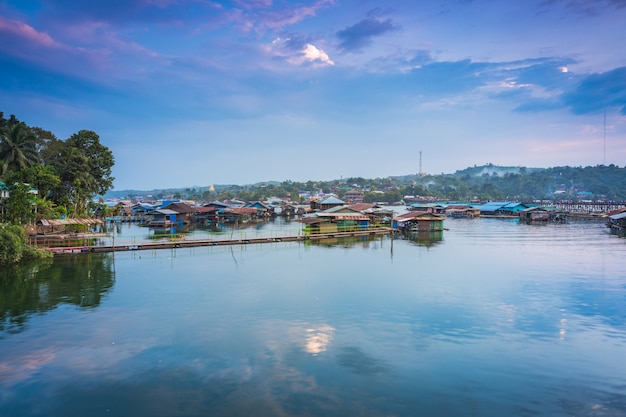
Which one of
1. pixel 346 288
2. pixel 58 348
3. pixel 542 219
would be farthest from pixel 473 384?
pixel 542 219

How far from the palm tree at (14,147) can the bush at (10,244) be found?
48.4ft

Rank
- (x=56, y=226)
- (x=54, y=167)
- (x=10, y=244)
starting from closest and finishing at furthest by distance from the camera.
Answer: (x=10, y=244), (x=56, y=226), (x=54, y=167)

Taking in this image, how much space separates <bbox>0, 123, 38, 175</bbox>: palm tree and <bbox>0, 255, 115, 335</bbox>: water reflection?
49.6ft

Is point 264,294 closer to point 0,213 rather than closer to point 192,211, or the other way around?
point 0,213

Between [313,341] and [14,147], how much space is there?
37587 millimetres

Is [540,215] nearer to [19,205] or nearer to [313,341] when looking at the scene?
[313,341]

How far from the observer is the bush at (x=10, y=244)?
24.0 m

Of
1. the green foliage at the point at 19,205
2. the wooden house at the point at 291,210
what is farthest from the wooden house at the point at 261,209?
the green foliage at the point at 19,205

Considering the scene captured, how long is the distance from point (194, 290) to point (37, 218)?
2054 cm

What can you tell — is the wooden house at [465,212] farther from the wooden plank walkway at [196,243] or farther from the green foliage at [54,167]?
Answer: the green foliage at [54,167]

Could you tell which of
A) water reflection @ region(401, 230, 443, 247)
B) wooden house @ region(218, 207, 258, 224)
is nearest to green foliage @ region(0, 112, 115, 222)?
wooden house @ region(218, 207, 258, 224)

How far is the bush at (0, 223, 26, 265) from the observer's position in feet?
78.7

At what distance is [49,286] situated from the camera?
20875mm

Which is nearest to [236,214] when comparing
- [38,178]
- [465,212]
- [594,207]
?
[38,178]
